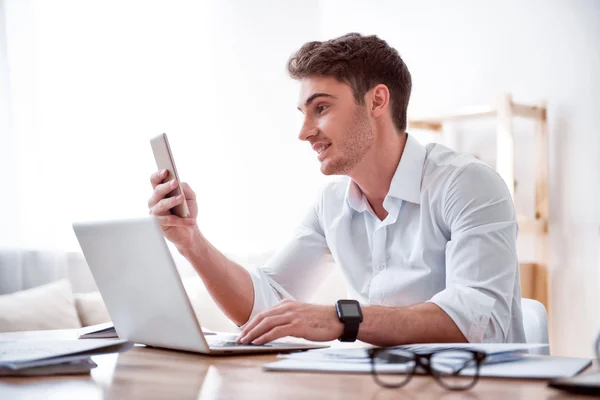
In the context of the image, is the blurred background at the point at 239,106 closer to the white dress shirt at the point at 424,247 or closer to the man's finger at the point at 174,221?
the white dress shirt at the point at 424,247

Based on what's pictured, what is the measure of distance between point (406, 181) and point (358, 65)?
1.15 feet

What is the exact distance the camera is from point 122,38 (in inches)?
124

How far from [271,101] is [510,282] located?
97.9 inches

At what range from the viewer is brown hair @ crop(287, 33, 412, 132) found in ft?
5.81

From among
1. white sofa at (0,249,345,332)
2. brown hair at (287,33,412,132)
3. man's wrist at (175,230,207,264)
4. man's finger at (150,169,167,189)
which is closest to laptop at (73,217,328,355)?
man's finger at (150,169,167,189)

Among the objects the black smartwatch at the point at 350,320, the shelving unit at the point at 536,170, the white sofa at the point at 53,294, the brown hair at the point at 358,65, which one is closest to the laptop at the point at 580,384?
the black smartwatch at the point at 350,320

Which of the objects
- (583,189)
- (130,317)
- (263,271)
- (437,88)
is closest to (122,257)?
(130,317)

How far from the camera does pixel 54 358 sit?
98 centimetres

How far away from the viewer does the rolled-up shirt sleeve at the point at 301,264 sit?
183 centimetres

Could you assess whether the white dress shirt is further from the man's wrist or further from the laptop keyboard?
the laptop keyboard

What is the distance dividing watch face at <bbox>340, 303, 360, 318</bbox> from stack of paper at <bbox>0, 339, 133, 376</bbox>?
366 millimetres

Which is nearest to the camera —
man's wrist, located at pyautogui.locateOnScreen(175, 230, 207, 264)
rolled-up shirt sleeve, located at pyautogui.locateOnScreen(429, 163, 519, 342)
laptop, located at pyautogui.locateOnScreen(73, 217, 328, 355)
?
laptop, located at pyautogui.locateOnScreen(73, 217, 328, 355)

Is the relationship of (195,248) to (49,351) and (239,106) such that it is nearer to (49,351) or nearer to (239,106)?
(49,351)

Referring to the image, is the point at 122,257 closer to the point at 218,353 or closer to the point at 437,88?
the point at 218,353
